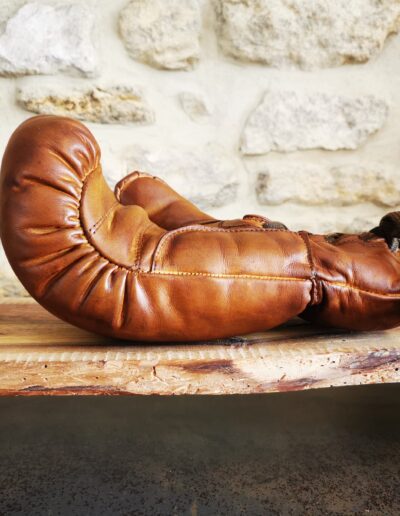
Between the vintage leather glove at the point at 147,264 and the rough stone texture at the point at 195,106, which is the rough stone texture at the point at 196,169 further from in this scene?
the vintage leather glove at the point at 147,264

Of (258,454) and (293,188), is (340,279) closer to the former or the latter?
(258,454)

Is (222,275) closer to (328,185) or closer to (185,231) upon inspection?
(185,231)

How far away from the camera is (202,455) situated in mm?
870

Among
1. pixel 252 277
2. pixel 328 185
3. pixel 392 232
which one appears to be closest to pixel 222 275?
pixel 252 277

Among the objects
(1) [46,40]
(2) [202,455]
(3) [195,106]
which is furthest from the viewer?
(3) [195,106]

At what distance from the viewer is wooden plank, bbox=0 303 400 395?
1.97 ft

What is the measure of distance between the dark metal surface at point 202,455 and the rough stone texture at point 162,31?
2.42 feet

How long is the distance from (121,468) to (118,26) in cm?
87

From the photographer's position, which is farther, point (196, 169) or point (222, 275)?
point (196, 169)

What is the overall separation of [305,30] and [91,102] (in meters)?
0.50

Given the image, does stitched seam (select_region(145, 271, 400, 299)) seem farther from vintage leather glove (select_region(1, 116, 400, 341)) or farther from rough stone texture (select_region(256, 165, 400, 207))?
rough stone texture (select_region(256, 165, 400, 207))

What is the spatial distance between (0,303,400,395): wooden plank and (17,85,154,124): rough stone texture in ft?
1.92

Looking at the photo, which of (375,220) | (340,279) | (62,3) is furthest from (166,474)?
(62,3)

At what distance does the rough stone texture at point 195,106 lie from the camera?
1.17 metres
